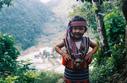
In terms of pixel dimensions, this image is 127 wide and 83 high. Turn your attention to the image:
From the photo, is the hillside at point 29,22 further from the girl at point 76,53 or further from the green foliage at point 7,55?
the girl at point 76,53

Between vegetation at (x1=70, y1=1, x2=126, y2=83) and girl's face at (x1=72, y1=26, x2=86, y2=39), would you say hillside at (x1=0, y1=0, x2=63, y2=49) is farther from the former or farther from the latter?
girl's face at (x1=72, y1=26, x2=86, y2=39)

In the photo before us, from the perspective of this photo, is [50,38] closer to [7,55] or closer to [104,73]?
[7,55]

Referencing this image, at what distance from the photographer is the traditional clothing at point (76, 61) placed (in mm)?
5859

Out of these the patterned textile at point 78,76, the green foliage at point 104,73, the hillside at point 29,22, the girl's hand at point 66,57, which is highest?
the girl's hand at point 66,57

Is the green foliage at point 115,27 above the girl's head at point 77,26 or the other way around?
the other way around

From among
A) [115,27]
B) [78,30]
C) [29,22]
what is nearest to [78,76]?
[78,30]

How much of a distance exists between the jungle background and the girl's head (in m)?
1.99

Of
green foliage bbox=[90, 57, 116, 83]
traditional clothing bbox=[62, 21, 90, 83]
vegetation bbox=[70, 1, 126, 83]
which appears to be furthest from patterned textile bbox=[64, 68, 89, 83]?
green foliage bbox=[90, 57, 116, 83]

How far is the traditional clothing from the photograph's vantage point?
5.86 m

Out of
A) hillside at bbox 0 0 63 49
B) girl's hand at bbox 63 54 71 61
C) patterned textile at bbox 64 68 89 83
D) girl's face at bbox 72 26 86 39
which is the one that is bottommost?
hillside at bbox 0 0 63 49

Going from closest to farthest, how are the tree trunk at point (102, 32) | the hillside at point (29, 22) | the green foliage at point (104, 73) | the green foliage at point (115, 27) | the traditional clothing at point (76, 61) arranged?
1. the traditional clothing at point (76, 61)
2. the green foliage at point (104, 73)
3. the tree trunk at point (102, 32)
4. the green foliage at point (115, 27)
5. the hillside at point (29, 22)

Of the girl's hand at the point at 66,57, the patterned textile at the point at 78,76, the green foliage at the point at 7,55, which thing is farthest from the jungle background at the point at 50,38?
the girl's hand at the point at 66,57

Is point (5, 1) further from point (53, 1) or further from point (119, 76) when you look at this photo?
point (53, 1)

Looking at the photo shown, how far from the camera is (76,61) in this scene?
5.84 m
